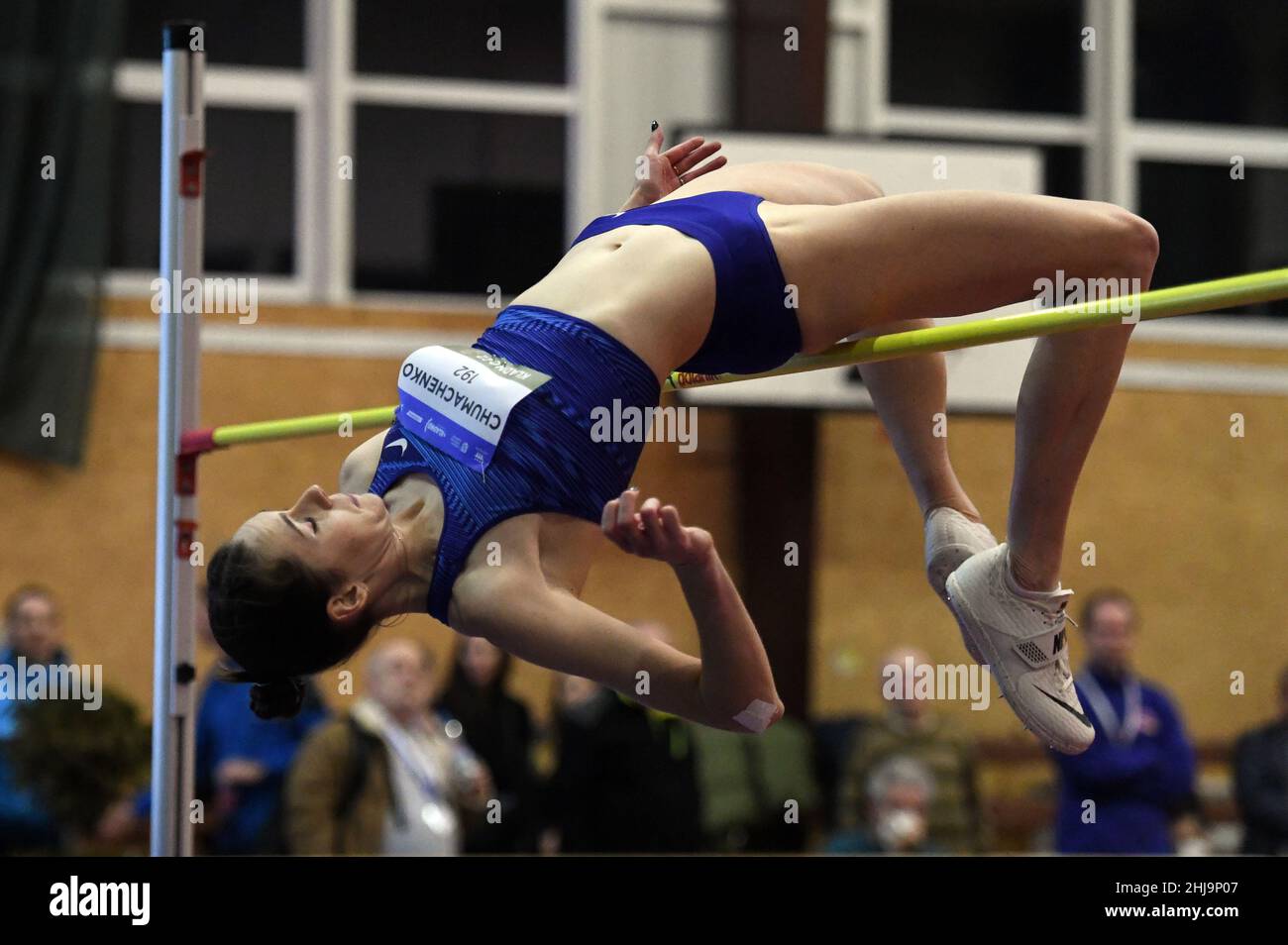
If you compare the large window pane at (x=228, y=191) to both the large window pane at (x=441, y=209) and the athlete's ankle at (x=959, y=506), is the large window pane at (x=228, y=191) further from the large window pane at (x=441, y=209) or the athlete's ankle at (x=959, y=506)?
the athlete's ankle at (x=959, y=506)

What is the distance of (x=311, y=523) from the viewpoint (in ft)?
8.37

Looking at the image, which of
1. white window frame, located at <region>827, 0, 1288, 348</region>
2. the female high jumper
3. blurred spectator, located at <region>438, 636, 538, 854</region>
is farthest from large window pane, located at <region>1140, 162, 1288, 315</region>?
the female high jumper

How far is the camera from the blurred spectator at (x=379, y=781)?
14.3 ft

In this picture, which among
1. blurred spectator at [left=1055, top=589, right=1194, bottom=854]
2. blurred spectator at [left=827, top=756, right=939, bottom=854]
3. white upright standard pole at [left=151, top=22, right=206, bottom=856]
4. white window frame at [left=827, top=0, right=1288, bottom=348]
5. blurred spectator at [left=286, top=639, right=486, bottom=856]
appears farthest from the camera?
white window frame at [left=827, top=0, right=1288, bottom=348]

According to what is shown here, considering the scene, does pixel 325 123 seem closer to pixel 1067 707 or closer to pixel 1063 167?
pixel 1063 167

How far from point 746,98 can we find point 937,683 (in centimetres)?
242

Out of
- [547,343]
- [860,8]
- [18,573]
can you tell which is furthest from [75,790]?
[860,8]

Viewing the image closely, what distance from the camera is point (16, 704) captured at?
4.68m

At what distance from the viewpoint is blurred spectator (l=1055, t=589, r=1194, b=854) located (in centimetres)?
468

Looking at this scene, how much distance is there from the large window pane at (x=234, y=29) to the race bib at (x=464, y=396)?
178 inches

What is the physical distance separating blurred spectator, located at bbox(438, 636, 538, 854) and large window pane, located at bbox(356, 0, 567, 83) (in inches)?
108

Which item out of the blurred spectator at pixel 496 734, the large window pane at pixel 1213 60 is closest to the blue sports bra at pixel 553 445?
the blurred spectator at pixel 496 734

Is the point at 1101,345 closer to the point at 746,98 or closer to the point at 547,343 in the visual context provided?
the point at 547,343

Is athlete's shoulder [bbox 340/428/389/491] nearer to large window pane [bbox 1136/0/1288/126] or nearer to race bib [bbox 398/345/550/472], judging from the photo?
race bib [bbox 398/345/550/472]
